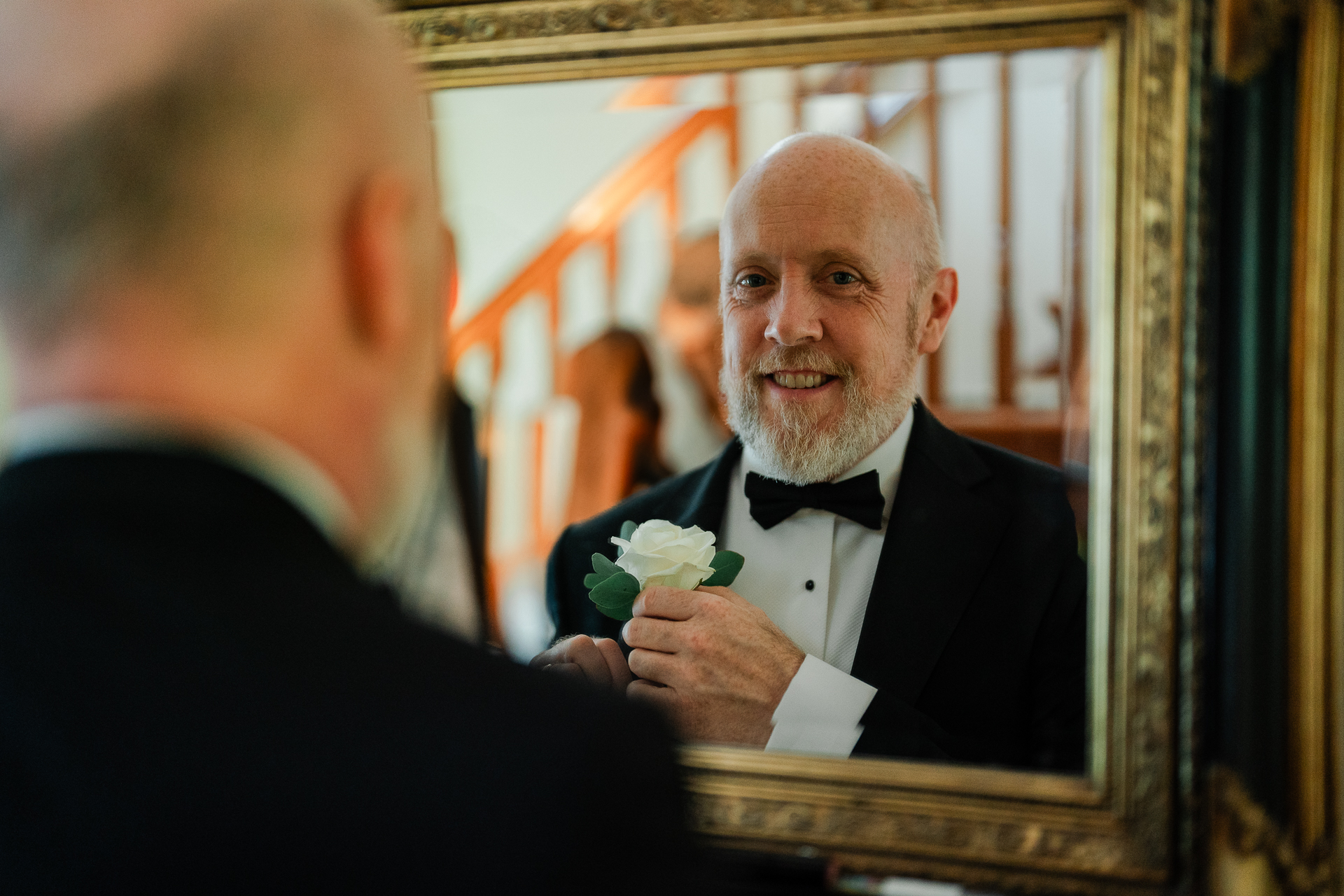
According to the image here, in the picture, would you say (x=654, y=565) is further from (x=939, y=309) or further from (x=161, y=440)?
(x=161, y=440)

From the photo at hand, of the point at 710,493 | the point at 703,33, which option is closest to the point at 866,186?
the point at 703,33

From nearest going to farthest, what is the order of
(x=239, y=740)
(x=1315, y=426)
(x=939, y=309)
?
(x=239, y=740), (x=1315, y=426), (x=939, y=309)

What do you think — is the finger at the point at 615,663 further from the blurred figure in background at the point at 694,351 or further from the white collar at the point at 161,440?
the white collar at the point at 161,440

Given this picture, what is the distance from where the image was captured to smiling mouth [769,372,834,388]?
1.08m

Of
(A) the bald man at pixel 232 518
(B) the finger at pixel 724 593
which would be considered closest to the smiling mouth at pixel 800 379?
(B) the finger at pixel 724 593

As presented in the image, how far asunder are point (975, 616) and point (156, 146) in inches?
33.5

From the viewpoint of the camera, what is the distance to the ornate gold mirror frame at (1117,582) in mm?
935

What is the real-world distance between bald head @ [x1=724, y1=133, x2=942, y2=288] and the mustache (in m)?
0.12

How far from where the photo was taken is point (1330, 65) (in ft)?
2.84

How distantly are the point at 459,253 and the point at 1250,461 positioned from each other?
2.92 feet

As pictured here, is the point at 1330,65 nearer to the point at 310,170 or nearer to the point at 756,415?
the point at 756,415

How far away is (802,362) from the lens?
1080 mm

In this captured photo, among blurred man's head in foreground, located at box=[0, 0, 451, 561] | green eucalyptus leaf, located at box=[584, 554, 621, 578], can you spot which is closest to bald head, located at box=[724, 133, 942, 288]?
green eucalyptus leaf, located at box=[584, 554, 621, 578]

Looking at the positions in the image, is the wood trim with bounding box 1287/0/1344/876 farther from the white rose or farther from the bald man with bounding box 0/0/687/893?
the bald man with bounding box 0/0/687/893
